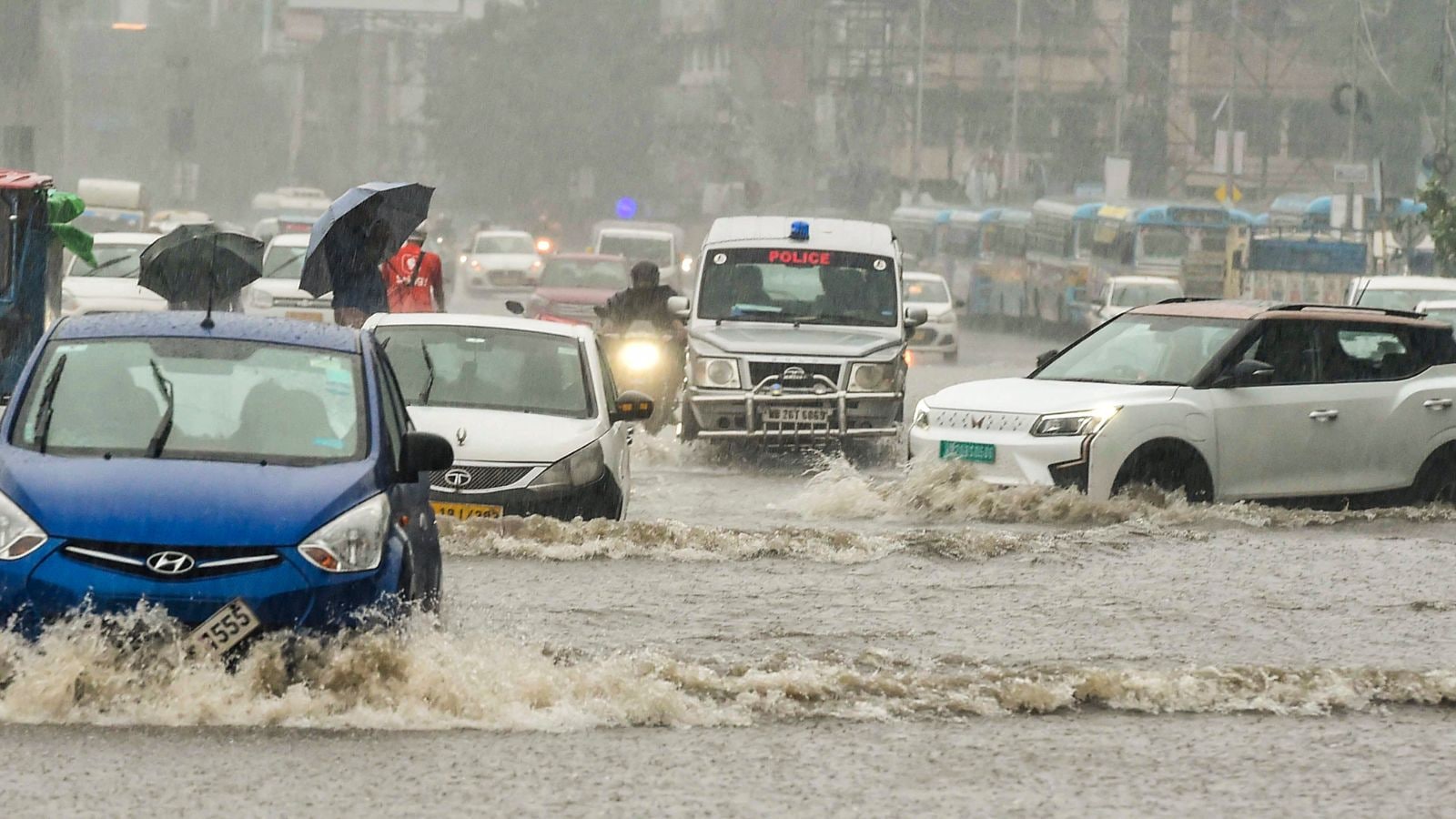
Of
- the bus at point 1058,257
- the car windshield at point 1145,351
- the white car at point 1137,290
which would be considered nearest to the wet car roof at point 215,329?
the car windshield at point 1145,351

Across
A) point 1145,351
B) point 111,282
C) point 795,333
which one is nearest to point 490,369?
point 1145,351

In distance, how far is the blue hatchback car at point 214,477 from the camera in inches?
314

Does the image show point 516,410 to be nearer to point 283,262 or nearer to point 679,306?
point 679,306

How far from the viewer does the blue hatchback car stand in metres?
7.97

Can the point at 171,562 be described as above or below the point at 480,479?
above

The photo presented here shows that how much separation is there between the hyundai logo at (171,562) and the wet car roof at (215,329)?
4.77ft

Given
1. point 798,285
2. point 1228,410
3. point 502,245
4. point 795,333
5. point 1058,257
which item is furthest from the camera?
point 502,245

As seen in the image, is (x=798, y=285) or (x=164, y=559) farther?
(x=798, y=285)

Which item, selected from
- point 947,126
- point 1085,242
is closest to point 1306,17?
point 947,126

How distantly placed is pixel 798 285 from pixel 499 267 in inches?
1348

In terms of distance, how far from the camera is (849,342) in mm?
21125

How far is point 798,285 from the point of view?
22.0 metres

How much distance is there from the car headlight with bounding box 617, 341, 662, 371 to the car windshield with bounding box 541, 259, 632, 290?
12285 millimetres

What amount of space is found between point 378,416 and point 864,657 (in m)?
2.12
